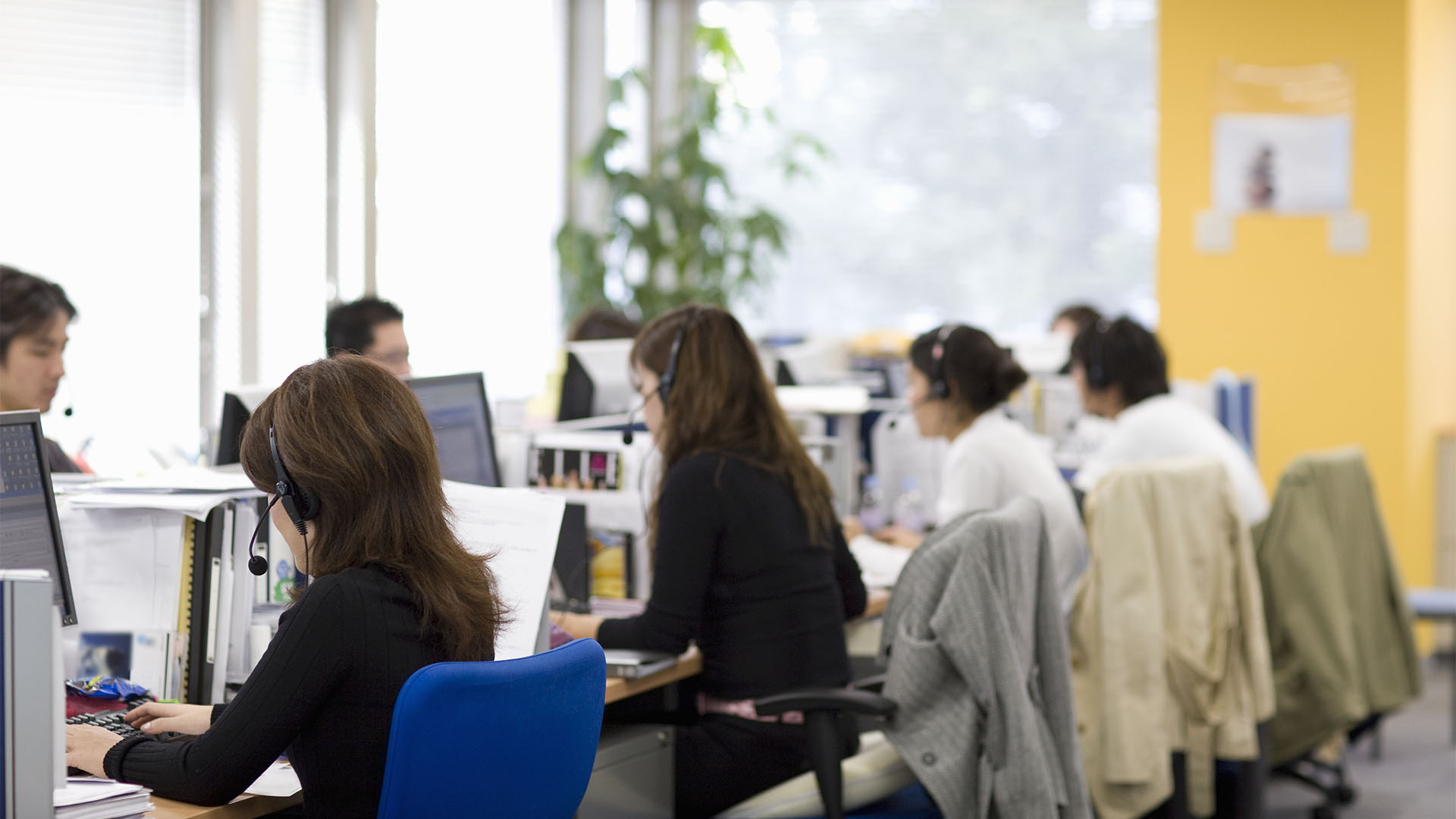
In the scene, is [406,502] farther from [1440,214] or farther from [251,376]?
[1440,214]

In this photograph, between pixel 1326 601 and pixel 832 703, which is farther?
pixel 1326 601

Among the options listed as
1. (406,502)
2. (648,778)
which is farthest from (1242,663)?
(406,502)

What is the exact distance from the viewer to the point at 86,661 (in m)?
2.02

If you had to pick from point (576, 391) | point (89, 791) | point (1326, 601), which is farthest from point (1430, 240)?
point (89, 791)

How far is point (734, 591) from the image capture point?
2.35m

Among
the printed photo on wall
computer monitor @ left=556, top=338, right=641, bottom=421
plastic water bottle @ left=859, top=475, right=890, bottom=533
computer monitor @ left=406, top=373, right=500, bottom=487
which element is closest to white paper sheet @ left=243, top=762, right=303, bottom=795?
computer monitor @ left=406, top=373, right=500, bottom=487

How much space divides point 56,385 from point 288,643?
166cm

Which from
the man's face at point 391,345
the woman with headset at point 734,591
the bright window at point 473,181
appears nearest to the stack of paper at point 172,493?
the woman with headset at point 734,591

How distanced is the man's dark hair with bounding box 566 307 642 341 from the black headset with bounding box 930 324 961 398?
1.49 m

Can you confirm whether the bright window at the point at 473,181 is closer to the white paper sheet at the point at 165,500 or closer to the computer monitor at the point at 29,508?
the white paper sheet at the point at 165,500

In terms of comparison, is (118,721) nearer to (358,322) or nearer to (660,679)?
(660,679)

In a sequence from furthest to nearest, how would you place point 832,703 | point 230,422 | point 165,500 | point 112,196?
point 112,196 < point 230,422 < point 832,703 < point 165,500

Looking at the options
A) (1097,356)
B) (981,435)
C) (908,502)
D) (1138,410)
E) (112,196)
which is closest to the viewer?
(981,435)

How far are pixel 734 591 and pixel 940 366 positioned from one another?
935 mm
